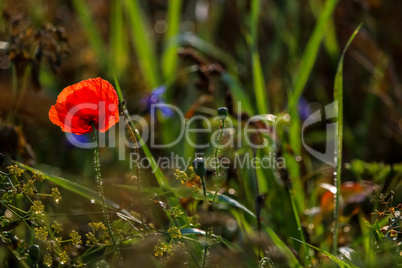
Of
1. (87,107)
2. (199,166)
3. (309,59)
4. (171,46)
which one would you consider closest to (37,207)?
(87,107)

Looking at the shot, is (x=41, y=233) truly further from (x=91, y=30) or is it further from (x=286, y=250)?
(x=91, y=30)

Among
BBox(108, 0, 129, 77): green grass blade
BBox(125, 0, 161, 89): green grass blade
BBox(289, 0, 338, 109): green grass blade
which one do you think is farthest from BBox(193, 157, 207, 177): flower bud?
BBox(108, 0, 129, 77): green grass blade

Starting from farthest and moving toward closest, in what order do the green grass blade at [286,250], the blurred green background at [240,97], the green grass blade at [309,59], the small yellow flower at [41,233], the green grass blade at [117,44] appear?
the green grass blade at [117,44]
the green grass blade at [309,59]
the blurred green background at [240,97]
the green grass blade at [286,250]
the small yellow flower at [41,233]

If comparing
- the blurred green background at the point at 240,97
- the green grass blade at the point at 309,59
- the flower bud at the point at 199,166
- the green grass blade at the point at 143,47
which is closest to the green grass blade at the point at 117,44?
the blurred green background at the point at 240,97

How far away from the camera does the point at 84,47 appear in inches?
113

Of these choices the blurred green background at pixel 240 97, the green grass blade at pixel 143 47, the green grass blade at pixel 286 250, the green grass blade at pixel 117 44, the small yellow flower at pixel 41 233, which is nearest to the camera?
the small yellow flower at pixel 41 233

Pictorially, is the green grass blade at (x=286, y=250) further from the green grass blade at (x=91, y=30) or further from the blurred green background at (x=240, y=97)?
the green grass blade at (x=91, y=30)

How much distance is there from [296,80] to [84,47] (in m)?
1.45

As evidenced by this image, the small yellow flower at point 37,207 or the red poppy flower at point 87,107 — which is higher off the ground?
the red poppy flower at point 87,107

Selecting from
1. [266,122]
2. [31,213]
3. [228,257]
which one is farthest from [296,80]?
[31,213]

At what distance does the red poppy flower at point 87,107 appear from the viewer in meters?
1.04

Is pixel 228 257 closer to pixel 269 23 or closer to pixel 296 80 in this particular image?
pixel 296 80

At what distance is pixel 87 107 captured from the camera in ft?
3.51

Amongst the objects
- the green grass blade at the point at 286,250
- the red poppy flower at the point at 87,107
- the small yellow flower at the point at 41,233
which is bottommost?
the green grass blade at the point at 286,250
